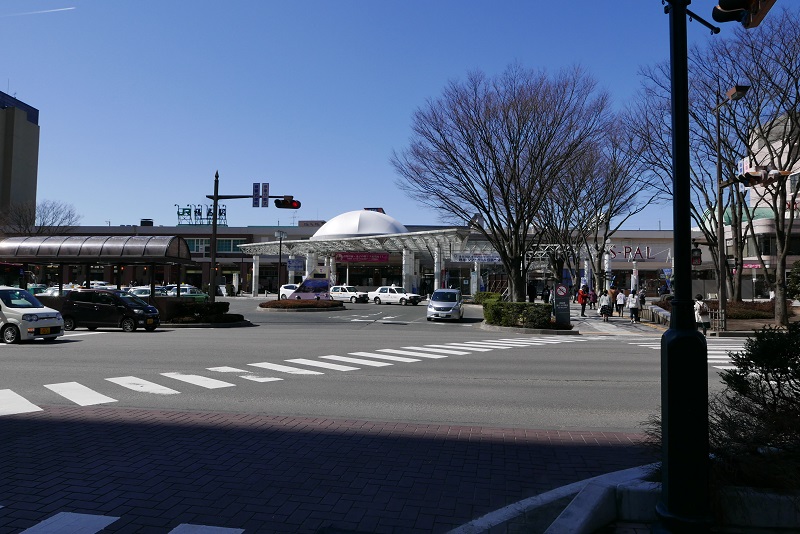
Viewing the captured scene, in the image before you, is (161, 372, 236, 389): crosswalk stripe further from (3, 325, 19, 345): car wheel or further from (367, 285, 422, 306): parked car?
(367, 285, 422, 306): parked car

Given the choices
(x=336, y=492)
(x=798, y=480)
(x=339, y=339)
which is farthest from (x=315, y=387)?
(x=339, y=339)

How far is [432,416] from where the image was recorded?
883cm

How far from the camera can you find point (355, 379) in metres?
12.1

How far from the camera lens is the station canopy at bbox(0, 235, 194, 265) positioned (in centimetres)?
2905

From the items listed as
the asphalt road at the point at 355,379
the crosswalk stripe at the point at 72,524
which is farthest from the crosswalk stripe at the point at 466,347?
the crosswalk stripe at the point at 72,524

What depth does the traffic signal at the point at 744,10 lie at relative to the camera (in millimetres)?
4016

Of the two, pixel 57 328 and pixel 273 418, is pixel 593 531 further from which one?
pixel 57 328

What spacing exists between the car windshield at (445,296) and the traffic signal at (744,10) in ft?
98.2

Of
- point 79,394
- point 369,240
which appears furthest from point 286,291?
point 79,394

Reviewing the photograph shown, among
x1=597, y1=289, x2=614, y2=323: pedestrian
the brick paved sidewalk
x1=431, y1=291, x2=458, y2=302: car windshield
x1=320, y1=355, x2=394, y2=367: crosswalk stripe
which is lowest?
x1=320, y1=355, x2=394, y2=367: crosswalk stripe

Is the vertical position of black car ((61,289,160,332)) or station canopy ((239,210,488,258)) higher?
station canopy ((239,210,488,258))

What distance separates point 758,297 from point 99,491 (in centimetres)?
6027

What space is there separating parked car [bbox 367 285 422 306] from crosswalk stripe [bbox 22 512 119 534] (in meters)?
48.8

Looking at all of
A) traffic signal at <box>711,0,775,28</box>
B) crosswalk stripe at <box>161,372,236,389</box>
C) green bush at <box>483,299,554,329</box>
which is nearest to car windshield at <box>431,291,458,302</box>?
green bush at <box>483,299,554,329</box>
